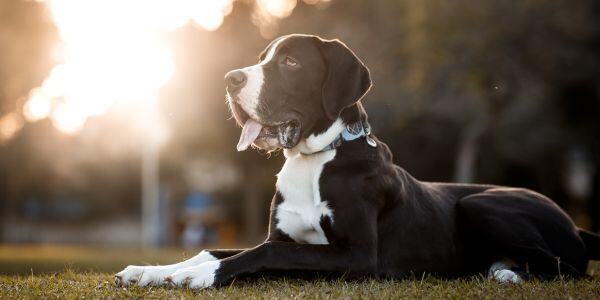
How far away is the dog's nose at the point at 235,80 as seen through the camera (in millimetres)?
5262

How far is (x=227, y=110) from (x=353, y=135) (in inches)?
403

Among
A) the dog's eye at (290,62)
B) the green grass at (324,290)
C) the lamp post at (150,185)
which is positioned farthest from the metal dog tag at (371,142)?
the lamp post at (150,185)

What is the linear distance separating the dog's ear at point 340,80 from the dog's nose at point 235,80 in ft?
2.03

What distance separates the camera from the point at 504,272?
5633mm

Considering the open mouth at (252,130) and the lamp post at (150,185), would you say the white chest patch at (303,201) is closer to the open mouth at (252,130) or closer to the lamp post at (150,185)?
the open mouth at (252,130)

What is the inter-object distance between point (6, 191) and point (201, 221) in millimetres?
9202

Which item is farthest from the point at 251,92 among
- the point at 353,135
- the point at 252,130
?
the point at 353,135

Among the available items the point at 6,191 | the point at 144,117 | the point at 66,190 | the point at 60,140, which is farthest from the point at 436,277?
the point at 66,190

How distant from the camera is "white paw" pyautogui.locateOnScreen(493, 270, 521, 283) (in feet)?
17.7

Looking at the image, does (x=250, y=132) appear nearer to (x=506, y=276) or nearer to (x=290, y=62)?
(x=290, y=62)

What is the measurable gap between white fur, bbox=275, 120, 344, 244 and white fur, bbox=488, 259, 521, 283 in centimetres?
135

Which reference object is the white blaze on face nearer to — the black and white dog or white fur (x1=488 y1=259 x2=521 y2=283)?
the black and white dog

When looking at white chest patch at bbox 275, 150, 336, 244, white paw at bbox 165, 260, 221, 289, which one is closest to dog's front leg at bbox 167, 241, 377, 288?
white paw at bbox 165, 260, 221, 289

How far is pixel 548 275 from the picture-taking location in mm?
5684
